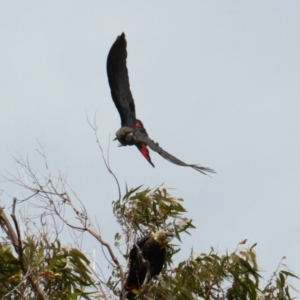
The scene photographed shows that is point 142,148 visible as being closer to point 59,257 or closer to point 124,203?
point 124,203

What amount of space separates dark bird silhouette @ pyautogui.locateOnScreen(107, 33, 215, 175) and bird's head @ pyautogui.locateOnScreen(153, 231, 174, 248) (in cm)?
59

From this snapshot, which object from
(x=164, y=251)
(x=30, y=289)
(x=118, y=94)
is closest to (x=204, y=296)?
(x=164, y=251)

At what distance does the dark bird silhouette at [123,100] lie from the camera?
6289mm

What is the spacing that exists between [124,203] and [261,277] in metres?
1.18

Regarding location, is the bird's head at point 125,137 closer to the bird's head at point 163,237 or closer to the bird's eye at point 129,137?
the bird's eye at point 129,137

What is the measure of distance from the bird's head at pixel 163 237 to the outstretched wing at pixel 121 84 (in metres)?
0.89

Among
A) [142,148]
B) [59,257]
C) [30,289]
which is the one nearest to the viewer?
[30,289]

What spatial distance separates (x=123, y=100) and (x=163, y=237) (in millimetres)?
1183

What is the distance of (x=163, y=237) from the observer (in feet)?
20.6

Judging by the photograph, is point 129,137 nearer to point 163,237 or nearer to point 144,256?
point 163,237

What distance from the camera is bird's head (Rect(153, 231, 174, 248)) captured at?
6246 millimetres

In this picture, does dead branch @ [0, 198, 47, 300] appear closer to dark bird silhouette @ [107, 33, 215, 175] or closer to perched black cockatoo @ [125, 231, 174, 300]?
perched black cockatoo @ [125, 231, 174, 300]

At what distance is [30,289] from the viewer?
547 centimetres

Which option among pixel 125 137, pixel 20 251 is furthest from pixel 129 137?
pixel 20 251
